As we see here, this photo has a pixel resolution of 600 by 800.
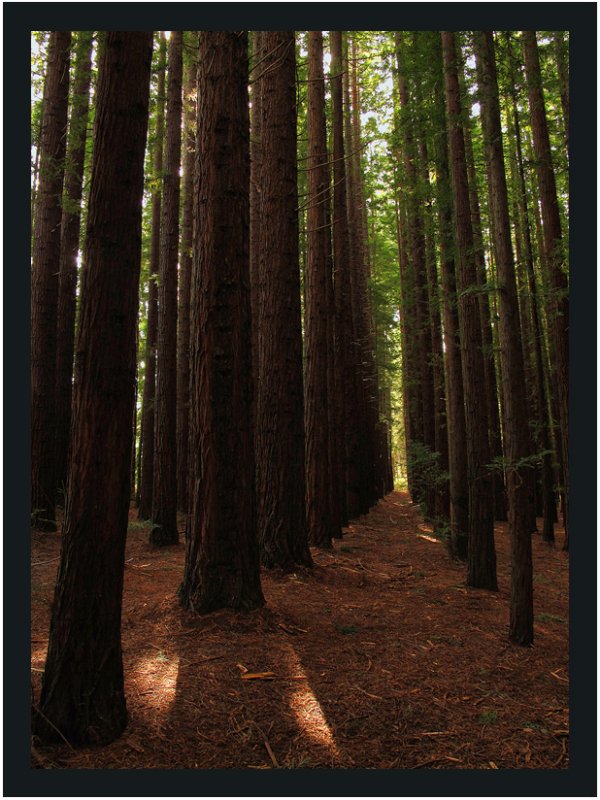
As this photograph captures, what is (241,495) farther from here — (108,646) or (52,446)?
(52,446)

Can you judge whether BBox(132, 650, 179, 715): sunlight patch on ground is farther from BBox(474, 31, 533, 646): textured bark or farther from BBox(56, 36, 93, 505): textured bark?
BBox(56, 36, 93, 505): textured bark

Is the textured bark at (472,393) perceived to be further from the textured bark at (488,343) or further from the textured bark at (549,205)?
the textured bark at (488,343)

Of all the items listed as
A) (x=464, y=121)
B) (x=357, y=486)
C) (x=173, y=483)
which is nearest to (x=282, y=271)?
(x=464, y=121)

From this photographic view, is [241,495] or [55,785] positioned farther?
[241,495]

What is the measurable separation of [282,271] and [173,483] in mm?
4805

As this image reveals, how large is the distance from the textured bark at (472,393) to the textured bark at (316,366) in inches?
116

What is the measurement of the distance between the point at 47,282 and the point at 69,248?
183 cm

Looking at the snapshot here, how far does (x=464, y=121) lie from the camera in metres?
8.36

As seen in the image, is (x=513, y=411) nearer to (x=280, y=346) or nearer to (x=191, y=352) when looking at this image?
(x=191, y=352)

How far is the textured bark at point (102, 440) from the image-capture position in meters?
3.37

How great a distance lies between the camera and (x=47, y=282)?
10.5 m

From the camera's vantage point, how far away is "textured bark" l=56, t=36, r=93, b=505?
10.4 m

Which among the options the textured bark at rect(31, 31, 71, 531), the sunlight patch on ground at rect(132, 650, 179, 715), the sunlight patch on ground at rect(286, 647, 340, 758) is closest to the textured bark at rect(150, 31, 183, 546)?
the textured bark at rect(31, 31, 71, 531)

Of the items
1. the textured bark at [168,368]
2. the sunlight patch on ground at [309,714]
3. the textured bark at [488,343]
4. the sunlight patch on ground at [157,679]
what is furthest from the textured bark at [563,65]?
the sunlight patch on ground at [157,679]
